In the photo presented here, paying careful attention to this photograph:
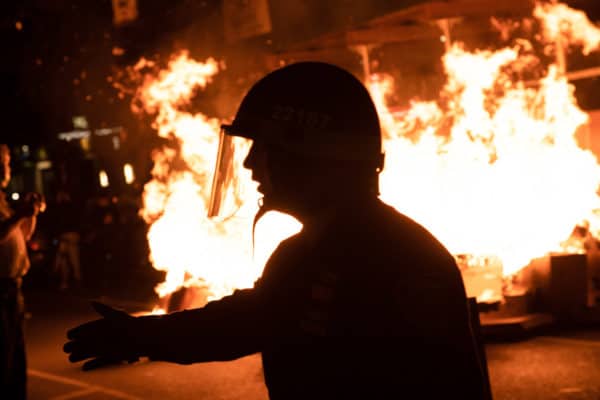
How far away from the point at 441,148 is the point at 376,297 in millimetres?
10077

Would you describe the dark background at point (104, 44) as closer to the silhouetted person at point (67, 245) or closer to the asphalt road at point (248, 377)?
the silhouetted person at point (67, 245)

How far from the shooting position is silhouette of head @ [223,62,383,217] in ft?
6.11

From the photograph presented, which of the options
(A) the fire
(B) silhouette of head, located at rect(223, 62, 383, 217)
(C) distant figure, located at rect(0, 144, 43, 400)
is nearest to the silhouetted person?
(A) the fire

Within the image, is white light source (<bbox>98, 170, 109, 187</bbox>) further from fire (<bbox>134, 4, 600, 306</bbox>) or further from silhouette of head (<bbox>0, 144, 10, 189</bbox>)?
silhouette of head (<bbox>0, 144, 10, 189</bbox>)

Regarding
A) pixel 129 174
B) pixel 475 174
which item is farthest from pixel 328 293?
pixel 129 174

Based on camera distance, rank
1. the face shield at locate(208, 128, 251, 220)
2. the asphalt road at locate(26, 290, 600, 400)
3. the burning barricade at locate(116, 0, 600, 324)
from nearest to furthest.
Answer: the face shield at locate(208, 128, 251, 220), the asphalt road at locate(26, 290, 600, 400), the burning barricade at locate(116, 0, 600, 324)

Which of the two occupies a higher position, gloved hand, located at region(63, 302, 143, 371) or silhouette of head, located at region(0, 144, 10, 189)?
silhouette of head, located at region(0, 144, 10, 189)

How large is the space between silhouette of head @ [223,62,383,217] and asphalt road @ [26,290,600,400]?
483 cm

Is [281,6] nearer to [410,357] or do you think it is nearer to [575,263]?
[575,263]

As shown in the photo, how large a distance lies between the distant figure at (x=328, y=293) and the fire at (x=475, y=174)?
479 cm

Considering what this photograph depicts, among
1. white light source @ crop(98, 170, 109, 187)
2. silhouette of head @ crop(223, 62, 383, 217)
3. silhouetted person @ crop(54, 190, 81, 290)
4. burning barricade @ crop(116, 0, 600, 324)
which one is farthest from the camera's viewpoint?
white light source @ crop(98, 170, 109, 187)

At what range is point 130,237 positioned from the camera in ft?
61.2

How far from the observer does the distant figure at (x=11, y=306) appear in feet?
19.8

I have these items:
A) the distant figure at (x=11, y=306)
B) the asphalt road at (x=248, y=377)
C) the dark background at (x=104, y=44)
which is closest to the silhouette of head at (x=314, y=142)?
the distant figure at (x=11, y=306)
